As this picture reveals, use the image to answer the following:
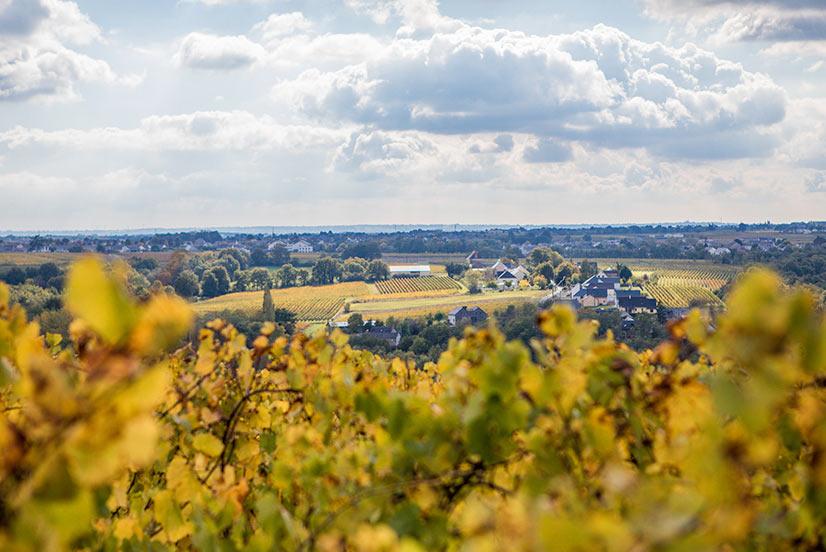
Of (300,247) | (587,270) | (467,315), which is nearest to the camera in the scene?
(467,315)

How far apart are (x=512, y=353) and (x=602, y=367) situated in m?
0.44

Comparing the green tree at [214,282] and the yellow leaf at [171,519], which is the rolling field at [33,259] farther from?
the yellow leaf at [171,519]

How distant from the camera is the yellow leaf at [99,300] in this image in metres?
0.89

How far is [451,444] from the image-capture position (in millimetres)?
2121

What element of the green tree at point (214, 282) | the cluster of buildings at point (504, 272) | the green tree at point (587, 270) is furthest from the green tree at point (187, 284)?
the green tree at point (587, 270)

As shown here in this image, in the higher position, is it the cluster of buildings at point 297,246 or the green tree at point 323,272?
the cluster of buildings at point 297,246

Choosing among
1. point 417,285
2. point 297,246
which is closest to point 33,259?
point 417,285

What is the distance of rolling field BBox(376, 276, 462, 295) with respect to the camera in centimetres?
10738

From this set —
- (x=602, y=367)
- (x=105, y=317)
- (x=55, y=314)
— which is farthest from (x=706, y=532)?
(x=55, y=314)

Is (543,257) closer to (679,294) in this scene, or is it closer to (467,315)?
(679,294)

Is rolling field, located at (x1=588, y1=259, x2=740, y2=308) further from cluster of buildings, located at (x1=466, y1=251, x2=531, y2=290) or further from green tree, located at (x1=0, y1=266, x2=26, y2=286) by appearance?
green tree, located at (x1=0, y1=266, x2=26, y2=286)

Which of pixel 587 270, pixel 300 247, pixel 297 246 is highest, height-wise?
pixel 297 246

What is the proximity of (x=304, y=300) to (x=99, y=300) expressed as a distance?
3712 inches

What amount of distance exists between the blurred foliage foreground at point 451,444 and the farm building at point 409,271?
11780cm
